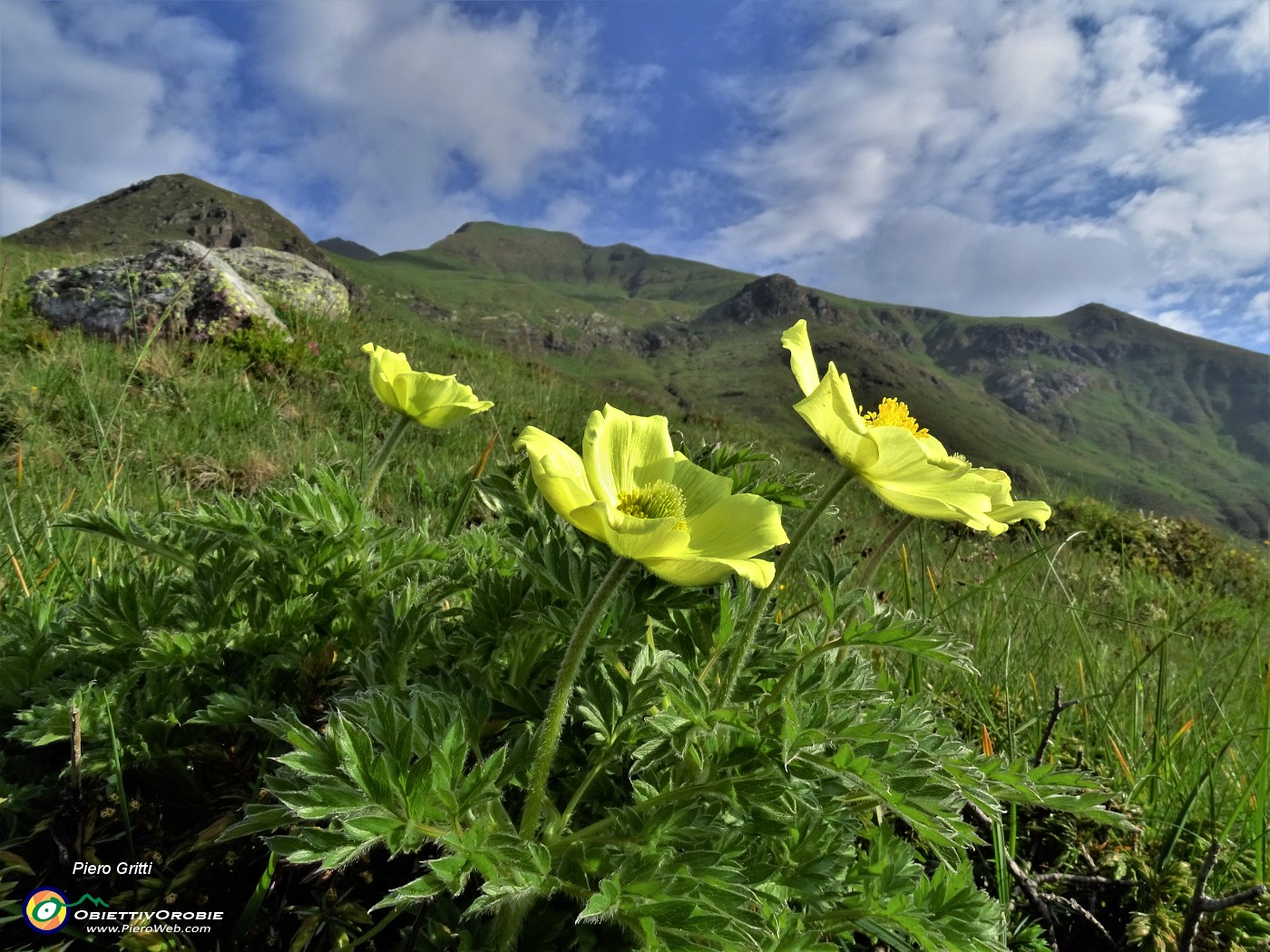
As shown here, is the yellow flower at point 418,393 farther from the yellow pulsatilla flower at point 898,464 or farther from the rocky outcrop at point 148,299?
the rocky outcrop at point 148,299

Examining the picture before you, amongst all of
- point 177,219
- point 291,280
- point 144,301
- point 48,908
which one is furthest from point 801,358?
point 177,219

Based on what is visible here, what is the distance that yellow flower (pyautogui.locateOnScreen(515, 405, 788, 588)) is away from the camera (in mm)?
1156

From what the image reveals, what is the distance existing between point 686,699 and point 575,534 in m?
0.41

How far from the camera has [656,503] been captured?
136 centimetres

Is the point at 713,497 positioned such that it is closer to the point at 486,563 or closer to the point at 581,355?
the point at 486,563

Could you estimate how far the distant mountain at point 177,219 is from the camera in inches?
3310

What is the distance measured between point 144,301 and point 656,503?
9.14m

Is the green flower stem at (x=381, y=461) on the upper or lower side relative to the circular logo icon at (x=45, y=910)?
upper

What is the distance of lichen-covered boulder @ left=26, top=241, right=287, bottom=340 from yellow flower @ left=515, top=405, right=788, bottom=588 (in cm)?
782

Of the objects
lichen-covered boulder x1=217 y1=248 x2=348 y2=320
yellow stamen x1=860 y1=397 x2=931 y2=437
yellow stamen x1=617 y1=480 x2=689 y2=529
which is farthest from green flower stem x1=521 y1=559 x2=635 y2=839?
lichen-covered boulder x1=217 y1=248 x2=348 y2=320

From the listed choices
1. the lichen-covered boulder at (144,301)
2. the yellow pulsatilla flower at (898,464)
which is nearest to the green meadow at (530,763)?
the yellow pulsatilla flower at (898,464)

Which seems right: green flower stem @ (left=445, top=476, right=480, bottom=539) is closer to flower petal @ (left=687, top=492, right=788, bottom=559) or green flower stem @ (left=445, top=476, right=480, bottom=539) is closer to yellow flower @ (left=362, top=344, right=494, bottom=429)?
yellow flower @ (left=362, top=344, right=494, bottom=429)

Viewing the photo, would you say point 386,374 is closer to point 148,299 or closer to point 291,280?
point 148,299

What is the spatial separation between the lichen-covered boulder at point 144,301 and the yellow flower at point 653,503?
25.7 ft
